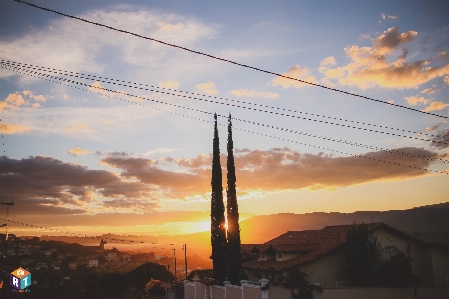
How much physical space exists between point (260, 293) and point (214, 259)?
13.4 m

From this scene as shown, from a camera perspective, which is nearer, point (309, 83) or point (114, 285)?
point (309, 83)

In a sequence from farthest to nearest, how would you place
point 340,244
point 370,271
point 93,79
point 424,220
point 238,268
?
point 424,220 < point 238,268 < point 340,244 < point 370,271 < point 93,79

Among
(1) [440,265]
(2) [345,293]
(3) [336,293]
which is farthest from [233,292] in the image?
(1) [440,265]

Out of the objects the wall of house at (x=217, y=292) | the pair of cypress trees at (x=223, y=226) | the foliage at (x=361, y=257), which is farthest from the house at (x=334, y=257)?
the wall of house at (x=217, y=292)

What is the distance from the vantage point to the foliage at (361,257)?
2952 cm

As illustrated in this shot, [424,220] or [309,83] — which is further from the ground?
[309,83]

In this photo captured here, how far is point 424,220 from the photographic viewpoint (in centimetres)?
14738

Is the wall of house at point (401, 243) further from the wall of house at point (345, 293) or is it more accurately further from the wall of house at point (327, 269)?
the wall of house at point (345, 293)

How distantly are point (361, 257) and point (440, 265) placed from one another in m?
9.68

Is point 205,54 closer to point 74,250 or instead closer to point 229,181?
point 229,181

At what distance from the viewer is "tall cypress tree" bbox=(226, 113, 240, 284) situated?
112ft

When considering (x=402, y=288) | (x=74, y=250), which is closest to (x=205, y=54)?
(x=402, y=288)

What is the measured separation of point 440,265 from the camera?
108ft

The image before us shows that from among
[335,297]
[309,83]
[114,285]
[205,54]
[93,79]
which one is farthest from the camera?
[114,285]
